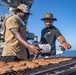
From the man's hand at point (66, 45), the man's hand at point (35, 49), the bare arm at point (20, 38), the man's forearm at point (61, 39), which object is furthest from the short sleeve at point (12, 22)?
the man's forearm at point (61, 39)

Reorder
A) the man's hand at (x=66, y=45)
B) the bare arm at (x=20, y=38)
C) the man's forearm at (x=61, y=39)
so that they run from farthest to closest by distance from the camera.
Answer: the man's forearm at (x=61, y=39), the man's hand at (x=66, y=45), the bare arm at (x=20, y=38)

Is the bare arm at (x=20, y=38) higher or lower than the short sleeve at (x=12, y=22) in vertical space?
lower

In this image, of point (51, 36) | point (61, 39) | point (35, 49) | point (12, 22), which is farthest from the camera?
point (51, 36)

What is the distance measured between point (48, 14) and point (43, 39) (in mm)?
753

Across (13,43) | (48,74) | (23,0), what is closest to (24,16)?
(13,43)

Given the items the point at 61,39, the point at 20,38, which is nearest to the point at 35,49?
the point at 20,38

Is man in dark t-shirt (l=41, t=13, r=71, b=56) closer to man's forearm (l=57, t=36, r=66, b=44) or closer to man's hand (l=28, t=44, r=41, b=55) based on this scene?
man's forearm (l=57, t=36, r=66, b=44)

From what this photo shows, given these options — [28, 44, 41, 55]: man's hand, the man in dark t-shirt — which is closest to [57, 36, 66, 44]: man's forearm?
the man in dark t-shirt

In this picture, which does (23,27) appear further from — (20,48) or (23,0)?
(23,0)

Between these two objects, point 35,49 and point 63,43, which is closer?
point 35,49

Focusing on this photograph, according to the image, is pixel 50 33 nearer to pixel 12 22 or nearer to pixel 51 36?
pixel 51 36

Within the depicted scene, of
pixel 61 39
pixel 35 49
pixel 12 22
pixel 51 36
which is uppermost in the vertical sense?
pixel 12 22

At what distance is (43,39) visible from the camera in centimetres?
714

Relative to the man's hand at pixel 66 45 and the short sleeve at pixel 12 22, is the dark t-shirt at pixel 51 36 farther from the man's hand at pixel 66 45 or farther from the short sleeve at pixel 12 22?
the short sleeve at pixel 12 22
